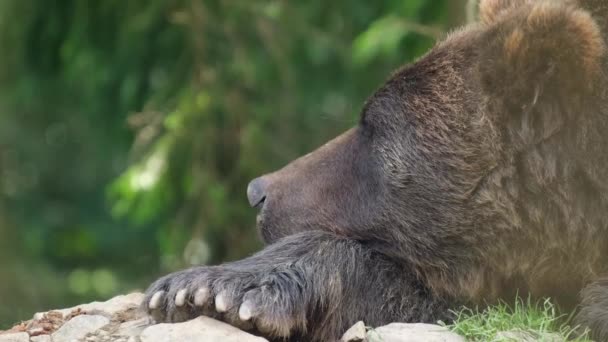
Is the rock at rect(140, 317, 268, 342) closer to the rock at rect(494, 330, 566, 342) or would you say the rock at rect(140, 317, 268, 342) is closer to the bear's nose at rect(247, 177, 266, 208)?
the rock at rect(494, 330, 566, 342)

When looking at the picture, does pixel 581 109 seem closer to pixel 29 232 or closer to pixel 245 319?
pixel 245 319

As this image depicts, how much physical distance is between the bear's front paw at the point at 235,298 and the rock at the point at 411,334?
1.25 ft

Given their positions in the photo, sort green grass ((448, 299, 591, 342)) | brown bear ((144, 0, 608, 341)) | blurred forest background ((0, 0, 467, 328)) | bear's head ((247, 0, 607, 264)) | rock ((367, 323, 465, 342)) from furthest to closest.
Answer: blurred forest background ((0, 0, 467, 328))
bear's head ((247, 0, 607, 264))
brown bear ((144, 0, 608, 341))
green grass ((448, 299, 591, 342))
rock ((367, 323, 465, 342))

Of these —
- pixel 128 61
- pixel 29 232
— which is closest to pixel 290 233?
pixel 128 61

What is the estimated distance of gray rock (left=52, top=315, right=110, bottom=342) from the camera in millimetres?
3623

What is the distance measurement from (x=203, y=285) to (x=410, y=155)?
1077mm

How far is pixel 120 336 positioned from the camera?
3.60 metres

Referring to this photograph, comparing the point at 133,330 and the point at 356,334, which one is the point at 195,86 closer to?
the point at 133,330

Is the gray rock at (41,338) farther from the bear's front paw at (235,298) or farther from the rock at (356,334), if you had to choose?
the rock at (356,334)

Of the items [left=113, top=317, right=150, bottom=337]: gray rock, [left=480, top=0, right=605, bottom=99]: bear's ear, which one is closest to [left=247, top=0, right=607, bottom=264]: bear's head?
[left=480, top=0, right=605, bottom=99]: bear's ear

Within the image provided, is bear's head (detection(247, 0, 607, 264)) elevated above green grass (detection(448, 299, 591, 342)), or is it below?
above

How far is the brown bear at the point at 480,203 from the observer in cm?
379

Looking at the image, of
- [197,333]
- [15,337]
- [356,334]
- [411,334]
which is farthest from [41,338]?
[411,334]

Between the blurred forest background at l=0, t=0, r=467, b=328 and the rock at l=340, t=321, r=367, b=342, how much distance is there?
3212mm
